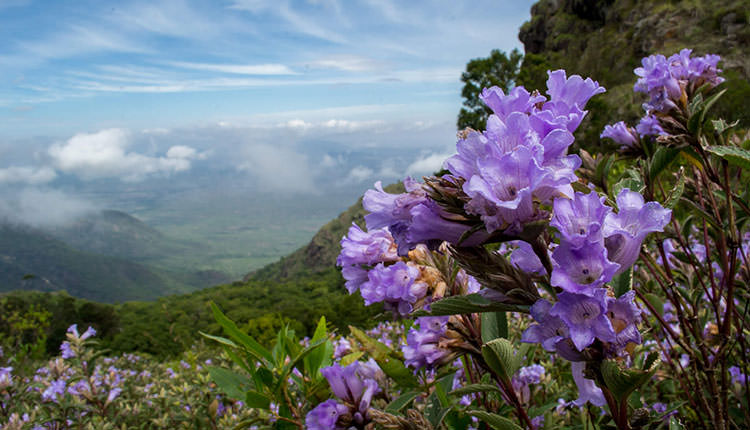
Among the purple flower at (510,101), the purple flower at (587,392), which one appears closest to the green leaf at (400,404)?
the purple flower at (587,392)

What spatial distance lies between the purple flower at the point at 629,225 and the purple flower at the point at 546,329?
0.48 ft

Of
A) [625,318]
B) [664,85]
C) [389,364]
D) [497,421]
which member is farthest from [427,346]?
[664,85]

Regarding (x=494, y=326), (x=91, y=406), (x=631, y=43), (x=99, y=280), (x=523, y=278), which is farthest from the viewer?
(x=99, y=280)

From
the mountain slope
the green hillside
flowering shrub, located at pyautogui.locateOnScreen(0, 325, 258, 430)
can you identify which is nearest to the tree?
the green hillside

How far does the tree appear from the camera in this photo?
3269cm

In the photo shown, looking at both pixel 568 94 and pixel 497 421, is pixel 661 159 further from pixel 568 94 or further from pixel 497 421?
pixel 497 421

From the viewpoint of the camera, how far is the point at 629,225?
33.0 inches

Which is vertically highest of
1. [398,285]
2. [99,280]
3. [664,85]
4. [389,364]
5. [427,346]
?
[664,85]

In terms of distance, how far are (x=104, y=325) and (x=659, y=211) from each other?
25.8 metres

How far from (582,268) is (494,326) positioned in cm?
61

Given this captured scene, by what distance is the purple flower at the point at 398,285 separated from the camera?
1313 millimetres

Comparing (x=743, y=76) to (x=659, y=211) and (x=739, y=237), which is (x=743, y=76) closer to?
(x=739, y=237)

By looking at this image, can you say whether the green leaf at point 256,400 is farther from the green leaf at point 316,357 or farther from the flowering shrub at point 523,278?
the green leaf at point 316,357

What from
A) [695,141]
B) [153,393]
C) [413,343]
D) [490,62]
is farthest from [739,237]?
[490,62]
